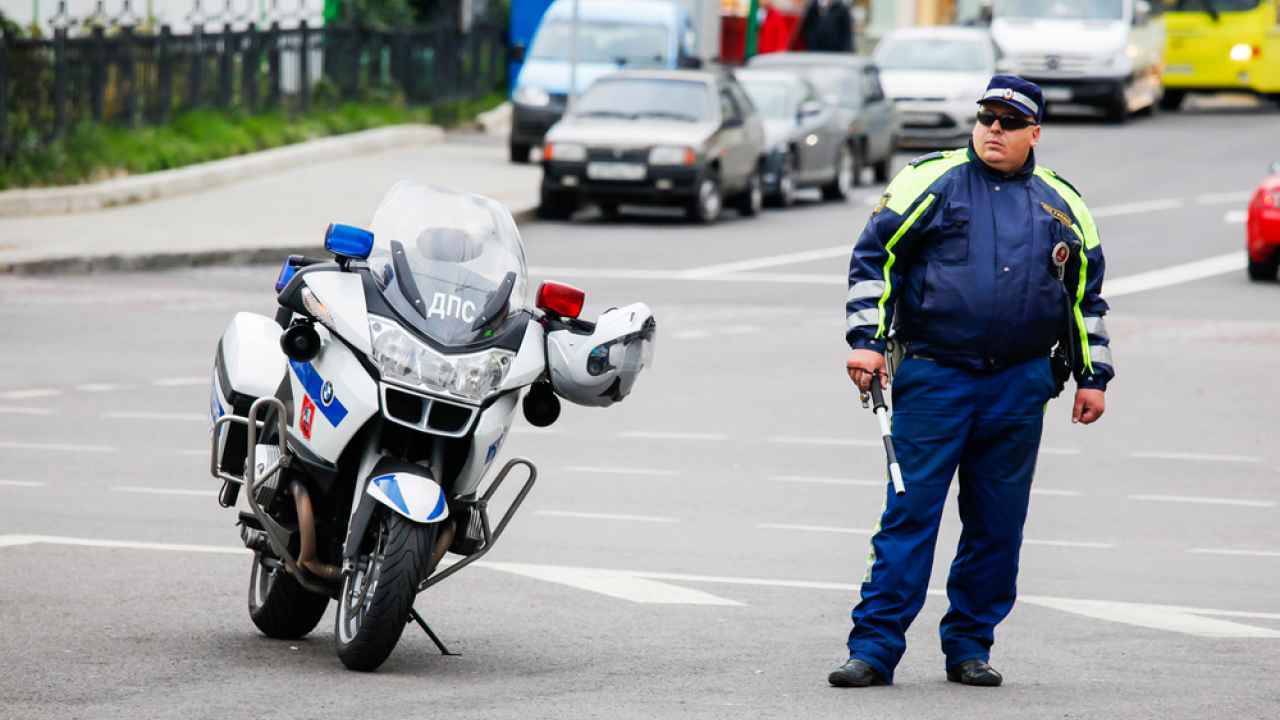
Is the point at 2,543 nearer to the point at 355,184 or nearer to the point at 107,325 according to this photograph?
the point at 107,325

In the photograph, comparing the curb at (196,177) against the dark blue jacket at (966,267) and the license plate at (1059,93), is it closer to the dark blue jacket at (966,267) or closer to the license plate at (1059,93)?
the license plate at (1059,93)

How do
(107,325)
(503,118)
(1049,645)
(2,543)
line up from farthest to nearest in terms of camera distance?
(503,118) < (107,325) < (2,543) < (1049,645)

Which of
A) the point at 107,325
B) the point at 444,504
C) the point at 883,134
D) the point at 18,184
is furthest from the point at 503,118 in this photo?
the point at 444,504

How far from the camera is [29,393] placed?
46.5 feet

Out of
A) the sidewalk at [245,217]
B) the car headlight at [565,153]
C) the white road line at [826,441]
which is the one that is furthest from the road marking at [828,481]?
the car headlight at [565,153]

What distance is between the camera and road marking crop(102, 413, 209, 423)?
13.3 m

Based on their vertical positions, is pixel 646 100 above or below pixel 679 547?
below

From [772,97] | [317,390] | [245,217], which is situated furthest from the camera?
[772,97]

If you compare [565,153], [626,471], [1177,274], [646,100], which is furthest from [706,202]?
[626,471]

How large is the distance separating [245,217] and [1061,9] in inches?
817

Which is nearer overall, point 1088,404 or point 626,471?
point 1088,404

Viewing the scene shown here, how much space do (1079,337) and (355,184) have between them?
21.5m

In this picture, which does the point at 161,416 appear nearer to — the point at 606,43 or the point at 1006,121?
the point at 1006,121

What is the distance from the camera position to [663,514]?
35.4 feet
